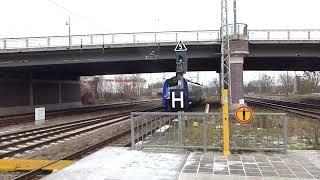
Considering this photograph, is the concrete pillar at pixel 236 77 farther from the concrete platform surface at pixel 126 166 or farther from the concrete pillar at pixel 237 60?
the concrete platform surface at pixel 126 166

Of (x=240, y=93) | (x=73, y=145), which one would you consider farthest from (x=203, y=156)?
(x=240, y=93)

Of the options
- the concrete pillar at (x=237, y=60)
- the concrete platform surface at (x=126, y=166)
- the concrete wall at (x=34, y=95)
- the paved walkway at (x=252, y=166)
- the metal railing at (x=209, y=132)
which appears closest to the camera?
the paved walkway at (x=252, y=166)

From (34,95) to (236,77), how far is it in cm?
2255

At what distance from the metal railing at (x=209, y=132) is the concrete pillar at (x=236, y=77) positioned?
22.6m

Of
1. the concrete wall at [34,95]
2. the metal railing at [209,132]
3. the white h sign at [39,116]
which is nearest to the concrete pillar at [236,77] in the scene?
the white h sign at [39,116]

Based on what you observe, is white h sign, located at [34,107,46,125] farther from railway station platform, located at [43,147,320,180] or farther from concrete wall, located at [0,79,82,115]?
railway station platform, located at [43,147,320,180]

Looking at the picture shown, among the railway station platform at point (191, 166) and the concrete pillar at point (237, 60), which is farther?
the concrete pillar at point (237, 60)

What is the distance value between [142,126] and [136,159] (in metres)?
2.46

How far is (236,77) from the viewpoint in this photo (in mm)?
34875

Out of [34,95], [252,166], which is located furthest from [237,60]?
[252,166]

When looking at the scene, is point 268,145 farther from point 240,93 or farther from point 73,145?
point 240,93

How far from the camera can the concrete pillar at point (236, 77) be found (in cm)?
3466

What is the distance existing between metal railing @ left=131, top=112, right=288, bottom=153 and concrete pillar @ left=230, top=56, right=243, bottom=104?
22644 mm

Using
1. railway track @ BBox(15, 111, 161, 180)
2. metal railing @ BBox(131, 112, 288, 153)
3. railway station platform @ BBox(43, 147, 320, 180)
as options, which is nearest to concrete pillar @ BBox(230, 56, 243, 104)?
railway track @ BBox(15, 111, 161, 180)
